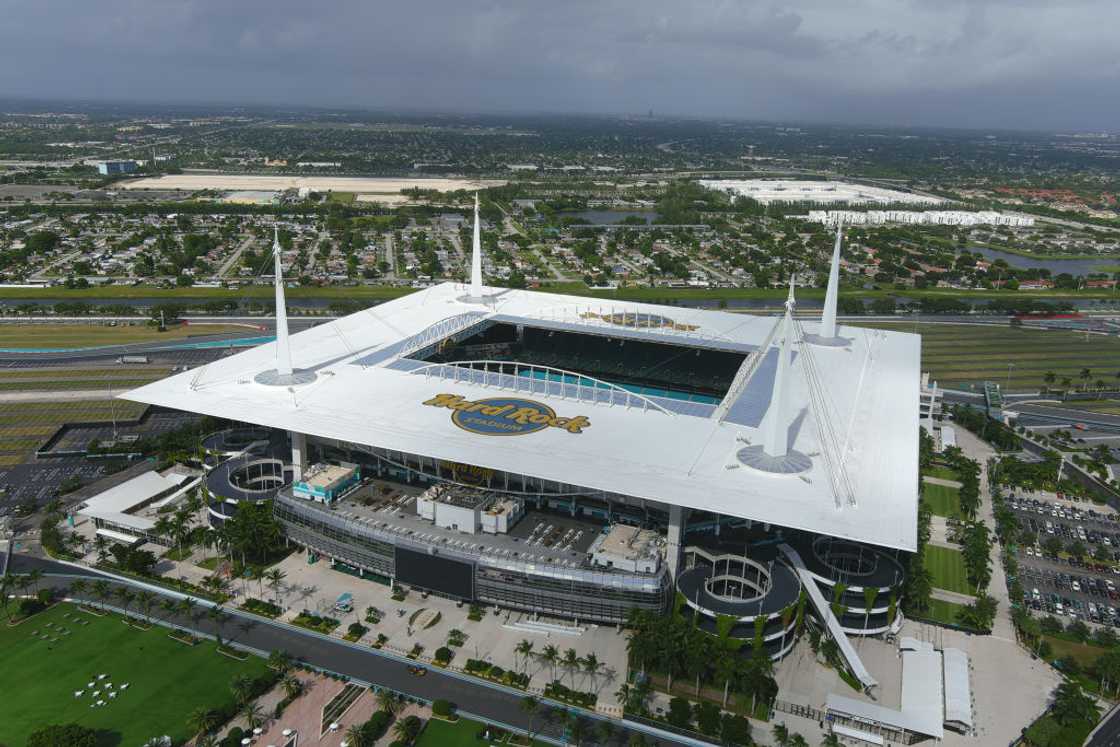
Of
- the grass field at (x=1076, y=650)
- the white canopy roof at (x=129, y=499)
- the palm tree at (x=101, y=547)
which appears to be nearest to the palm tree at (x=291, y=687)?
the palm tree at (x=101, y=547)

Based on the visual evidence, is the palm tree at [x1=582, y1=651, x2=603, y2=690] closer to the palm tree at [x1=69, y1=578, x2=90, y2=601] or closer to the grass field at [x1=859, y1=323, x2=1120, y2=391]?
the palm tree at [x1=69, y1=578, x2=90, y2=601]

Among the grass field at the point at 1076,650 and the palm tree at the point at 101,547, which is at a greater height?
the palm tree at the point at 101,547

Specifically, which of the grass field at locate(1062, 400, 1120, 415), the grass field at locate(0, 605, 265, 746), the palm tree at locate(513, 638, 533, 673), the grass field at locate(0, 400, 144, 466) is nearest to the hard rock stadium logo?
the palm tree at locate(513, 638, 533, 673)

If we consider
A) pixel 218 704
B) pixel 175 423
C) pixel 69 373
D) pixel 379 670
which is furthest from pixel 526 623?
pixel 69 373

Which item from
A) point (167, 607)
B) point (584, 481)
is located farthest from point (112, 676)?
point (584, 481)

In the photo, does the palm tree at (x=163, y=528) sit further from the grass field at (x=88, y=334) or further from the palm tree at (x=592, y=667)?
the grass field at (x=88, y=334)

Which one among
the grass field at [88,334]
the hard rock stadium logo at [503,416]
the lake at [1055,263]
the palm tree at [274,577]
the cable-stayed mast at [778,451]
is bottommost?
the palm tree at [274,577]

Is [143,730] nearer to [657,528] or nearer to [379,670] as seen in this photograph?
[379,670]

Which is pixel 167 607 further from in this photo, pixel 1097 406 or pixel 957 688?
pixel 1097 406
